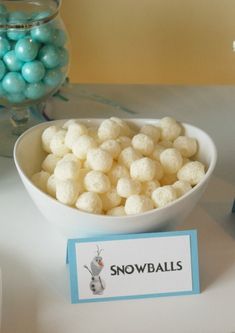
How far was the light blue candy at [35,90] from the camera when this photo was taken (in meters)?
0.91

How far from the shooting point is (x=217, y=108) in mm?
1108

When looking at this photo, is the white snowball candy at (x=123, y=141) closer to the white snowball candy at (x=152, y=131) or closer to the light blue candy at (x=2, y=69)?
the white snowball candy at (x=152, y=131)

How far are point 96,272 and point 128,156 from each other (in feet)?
0.42

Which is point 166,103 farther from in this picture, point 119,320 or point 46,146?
point 119,320

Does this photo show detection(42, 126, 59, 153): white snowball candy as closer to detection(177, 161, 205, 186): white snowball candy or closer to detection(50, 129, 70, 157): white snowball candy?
detection(50, 129, 70, 157): white snowball candy

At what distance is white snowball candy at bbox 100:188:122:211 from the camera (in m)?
0.73

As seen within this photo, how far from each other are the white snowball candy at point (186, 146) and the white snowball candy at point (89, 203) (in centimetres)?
14

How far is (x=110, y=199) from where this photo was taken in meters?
0.73

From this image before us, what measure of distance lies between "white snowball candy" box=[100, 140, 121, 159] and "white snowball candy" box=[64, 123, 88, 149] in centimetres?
3

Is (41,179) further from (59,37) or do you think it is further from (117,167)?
(59,37)

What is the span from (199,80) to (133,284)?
0.67 meters

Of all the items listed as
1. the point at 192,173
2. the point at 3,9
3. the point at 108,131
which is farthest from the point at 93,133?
the point at 3,9

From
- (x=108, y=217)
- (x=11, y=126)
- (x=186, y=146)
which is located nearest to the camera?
(x=108, y=217)

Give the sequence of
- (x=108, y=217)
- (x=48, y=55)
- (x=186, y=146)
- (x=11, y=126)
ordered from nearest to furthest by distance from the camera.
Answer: (x=108, y=217) → (x=186, y=146) → (x=48, y=55) → (x=11, y=126)
